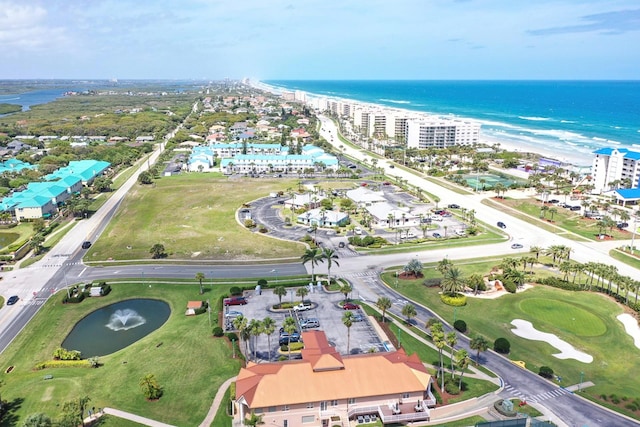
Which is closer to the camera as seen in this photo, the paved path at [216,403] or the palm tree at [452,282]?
the paved path at [216,403]

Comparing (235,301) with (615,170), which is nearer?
(235,301)

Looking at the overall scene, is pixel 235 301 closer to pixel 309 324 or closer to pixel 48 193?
pixel 309 324

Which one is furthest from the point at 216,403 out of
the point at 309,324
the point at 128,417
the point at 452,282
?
the point at 452,282

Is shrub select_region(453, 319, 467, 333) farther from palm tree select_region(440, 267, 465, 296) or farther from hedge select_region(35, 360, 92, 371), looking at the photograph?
hedge select_region(35, 360, 92, 371)

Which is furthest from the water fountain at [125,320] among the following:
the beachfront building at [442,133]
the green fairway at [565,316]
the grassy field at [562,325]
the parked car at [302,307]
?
the beachfront building at [442,133]

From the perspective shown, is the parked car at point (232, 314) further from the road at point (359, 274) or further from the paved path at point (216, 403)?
the paved path at point (216, 403)

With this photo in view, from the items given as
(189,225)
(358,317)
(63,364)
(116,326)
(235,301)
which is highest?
(189,225)
